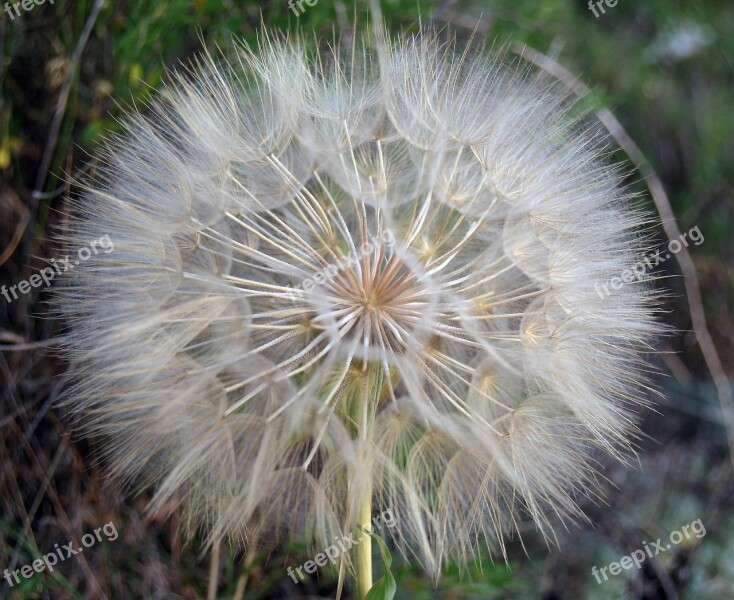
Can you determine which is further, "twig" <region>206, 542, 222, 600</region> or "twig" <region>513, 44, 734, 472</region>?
"twig" <region>513, 44, 734, 472</region>

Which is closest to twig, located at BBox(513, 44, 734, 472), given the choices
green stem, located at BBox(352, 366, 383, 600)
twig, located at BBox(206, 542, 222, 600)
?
green stem, located at BBox(352, 366, 383, 600)

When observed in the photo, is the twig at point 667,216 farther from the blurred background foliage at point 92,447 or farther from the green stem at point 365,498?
the green stem at point 365,498

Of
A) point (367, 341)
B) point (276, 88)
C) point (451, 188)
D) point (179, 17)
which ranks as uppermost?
point (179, 17)

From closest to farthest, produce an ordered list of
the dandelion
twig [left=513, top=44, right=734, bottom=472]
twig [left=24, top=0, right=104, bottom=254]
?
the dandelion → twig [left=24, top=0, right=104, bottom=254] → twig [left=513, top=44, right=734, bottom=472]

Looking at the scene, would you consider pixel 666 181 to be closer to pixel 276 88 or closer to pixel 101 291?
pixel 276 88

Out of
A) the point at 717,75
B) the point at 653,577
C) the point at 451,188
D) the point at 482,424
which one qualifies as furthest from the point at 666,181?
the point at 482,424

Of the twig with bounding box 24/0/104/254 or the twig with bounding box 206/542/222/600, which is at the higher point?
the twig with bounding box 24/0/104/254

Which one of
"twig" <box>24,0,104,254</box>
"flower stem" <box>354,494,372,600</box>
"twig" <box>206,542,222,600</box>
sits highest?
"twig" <box>24,0,104,254</box>

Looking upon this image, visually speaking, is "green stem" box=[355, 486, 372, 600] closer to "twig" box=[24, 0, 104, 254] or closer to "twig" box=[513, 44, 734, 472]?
→ "twig" box=[24, 0, 104, 254]

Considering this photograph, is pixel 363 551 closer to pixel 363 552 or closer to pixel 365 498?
pixel 363 552
